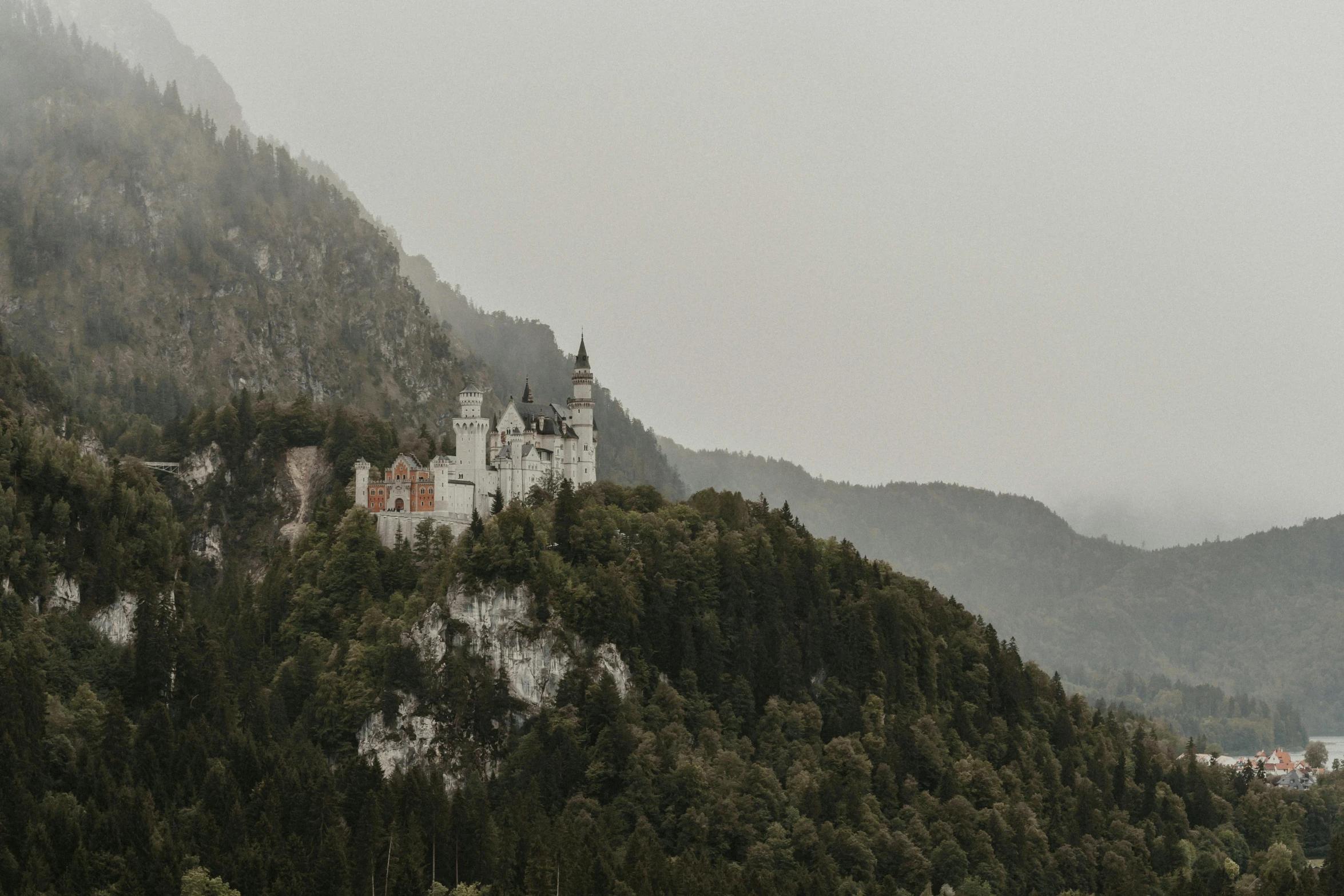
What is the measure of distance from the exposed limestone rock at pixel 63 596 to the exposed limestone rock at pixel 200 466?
41.3m

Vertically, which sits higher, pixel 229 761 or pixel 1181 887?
pixel 229 761

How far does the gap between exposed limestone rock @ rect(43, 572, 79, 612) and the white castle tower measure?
4741 cm

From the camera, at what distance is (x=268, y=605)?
6585 inches

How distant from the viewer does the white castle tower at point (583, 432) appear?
178 m

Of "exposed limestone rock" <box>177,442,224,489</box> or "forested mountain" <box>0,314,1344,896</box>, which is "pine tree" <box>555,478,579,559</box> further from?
"exposed limestone rock" <box>177,442,224,489</box>

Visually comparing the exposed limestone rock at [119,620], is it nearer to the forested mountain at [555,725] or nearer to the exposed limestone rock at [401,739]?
the forested mountain at [555,725]

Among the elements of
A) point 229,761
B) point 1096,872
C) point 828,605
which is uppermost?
point 828,605

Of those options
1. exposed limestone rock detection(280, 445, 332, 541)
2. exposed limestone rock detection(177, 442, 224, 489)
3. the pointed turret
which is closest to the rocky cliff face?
the pointed turret

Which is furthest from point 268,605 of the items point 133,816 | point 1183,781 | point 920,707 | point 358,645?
point 1183,781

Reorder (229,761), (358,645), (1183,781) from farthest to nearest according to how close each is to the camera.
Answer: (1183,781) < (358,645) < (229,761)

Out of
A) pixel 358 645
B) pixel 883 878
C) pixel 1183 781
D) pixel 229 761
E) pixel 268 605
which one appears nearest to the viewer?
pixel 229 761

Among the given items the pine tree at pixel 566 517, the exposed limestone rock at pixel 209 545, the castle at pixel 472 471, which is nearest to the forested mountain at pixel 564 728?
the pine tree at pixel 566 517

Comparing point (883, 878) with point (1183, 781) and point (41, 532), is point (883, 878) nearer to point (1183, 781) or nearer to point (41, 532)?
point (1183, 781)

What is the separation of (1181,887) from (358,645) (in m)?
69.9
